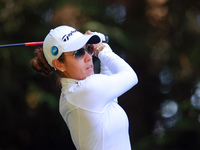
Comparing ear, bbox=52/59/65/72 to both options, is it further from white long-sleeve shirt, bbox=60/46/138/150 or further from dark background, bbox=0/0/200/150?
dark background, bbox=0/0/200/150

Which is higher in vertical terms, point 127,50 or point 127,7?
point 127,7

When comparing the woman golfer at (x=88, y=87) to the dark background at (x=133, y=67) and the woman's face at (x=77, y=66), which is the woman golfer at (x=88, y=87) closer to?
the woman's face at (x=77, y=66)

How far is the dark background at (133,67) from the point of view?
2463mm

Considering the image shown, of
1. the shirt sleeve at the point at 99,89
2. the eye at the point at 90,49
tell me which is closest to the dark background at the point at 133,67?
the eye at the point at 90,49

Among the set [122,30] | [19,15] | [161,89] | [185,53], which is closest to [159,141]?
[161,89]

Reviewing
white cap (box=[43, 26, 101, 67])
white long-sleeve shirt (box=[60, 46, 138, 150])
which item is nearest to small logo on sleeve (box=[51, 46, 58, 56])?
white cap (box=[43, 26, 101, 67])

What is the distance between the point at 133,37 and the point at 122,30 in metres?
0.11

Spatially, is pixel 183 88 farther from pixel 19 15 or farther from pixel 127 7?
pixel 19 15

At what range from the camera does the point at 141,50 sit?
2.52 m

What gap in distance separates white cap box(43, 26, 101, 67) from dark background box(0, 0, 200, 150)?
1.21 meters

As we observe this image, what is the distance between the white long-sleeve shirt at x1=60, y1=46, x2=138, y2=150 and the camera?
111 cm

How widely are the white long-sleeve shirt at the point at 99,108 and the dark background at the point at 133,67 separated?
4.11 feet

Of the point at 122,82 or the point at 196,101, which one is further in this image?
the point at 196,101

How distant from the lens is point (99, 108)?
3.71 ft
